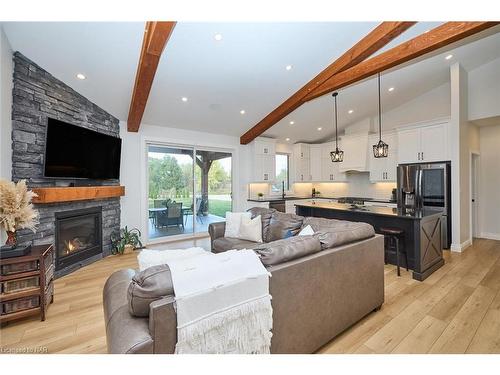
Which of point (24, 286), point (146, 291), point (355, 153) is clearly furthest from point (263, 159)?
point (146, 291)

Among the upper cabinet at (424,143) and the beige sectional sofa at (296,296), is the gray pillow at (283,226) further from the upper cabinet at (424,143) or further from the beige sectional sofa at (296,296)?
the upper cabinet at (424,143)

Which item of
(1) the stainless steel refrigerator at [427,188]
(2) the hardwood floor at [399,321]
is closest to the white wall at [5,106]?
(2) the hardwood floor at [399,321]

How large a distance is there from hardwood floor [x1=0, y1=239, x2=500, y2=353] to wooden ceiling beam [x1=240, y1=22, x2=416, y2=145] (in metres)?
3.34

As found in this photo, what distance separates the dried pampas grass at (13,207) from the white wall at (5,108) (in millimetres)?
711

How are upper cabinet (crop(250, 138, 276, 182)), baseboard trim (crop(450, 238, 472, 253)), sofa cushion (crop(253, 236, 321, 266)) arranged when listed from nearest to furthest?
sofa cushion (crop(253, 236, 321, 266)) → baseboard trim (crop(450, 238, 472, 253)) → upper cabinet (crop(250, 138, 276, 182))

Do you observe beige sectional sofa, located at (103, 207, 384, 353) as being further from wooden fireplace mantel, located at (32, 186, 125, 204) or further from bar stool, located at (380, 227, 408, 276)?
wooden fireplace mantel, located at (32, 186, 125, 204)

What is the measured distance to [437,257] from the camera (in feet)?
11.4

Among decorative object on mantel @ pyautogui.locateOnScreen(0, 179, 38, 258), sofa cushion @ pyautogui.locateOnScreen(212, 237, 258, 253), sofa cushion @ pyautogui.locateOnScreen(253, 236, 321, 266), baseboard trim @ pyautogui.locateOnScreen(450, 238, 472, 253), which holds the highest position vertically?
decorative object on mantel @ pyautogui.locateOnScreen(0, 179, 38, 258)

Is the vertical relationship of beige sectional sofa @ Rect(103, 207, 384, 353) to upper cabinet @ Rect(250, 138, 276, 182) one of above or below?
below

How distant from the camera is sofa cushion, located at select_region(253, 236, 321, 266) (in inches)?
62.1

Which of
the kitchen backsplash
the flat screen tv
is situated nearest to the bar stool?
the kitchen backsplash

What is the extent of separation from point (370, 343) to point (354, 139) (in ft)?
18.2
